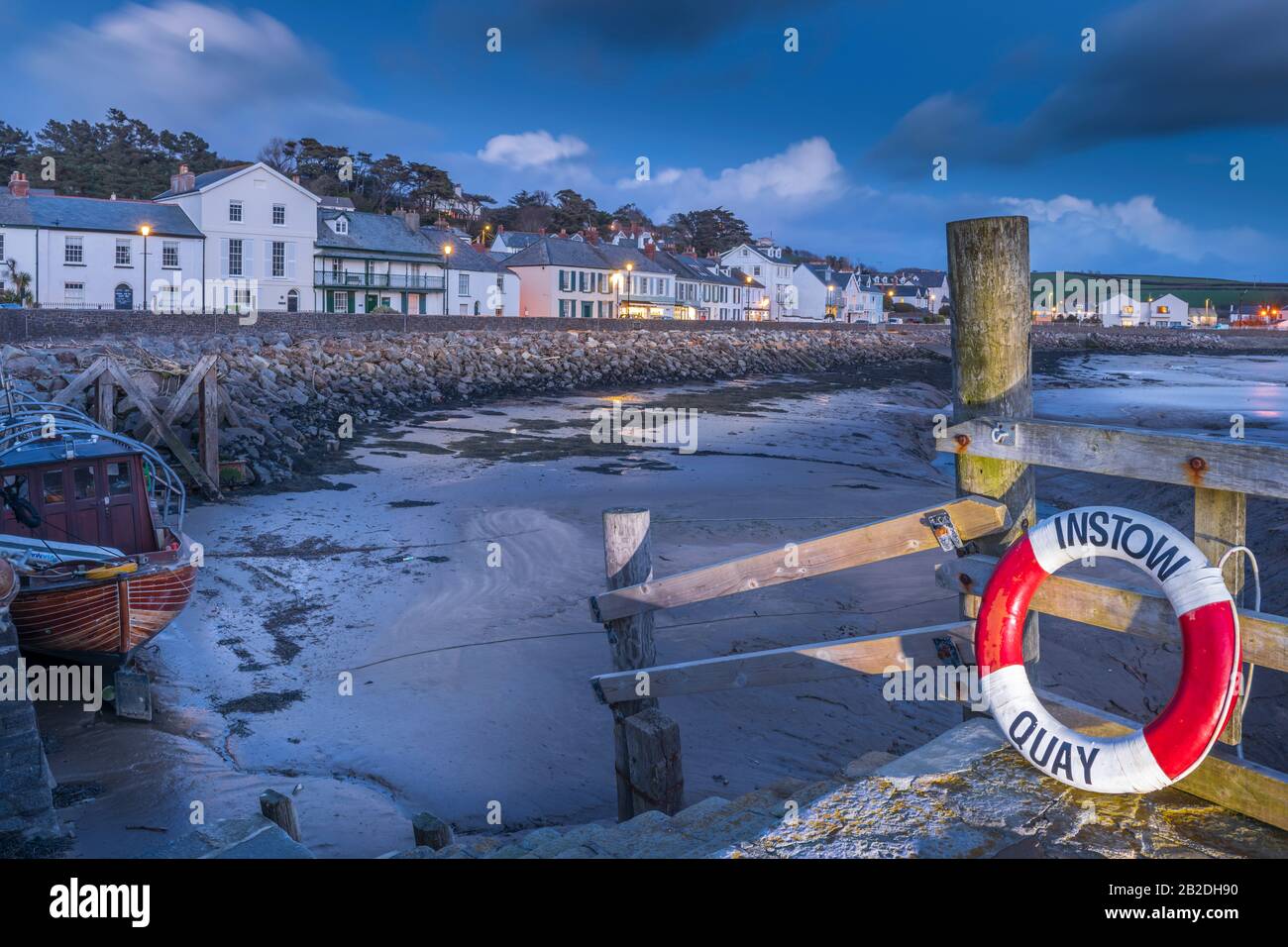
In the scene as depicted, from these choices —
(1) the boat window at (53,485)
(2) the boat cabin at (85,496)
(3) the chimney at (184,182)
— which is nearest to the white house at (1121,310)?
(3) the chimney at (184,182)

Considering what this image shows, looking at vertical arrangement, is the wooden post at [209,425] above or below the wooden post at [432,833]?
above

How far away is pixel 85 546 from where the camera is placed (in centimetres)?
956

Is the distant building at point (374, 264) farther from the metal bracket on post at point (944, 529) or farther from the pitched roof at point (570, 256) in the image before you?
the metal bracket on post at point (944, 529)

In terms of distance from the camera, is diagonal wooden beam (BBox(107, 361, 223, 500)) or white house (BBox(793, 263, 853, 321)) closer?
diagonal wooden beam (BBox(107, 361, 223, 500))

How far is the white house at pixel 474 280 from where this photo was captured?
5675 cm

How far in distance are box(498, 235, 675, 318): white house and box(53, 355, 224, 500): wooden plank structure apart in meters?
44.0

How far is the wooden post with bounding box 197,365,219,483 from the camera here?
1633cm

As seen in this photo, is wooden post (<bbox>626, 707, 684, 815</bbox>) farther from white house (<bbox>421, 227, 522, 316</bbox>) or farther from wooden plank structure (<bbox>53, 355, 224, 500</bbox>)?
white house (<bbox>421, 227, 522, 316</bbox>)

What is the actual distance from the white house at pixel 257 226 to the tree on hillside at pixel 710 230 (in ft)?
222

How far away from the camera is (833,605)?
10.9m

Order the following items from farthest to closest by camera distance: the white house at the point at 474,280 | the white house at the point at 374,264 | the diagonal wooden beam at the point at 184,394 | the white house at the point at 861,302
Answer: the white house at the point at 861,302
the white house at the point at 474,280
the white house at the point at 374,264
the diagonal wooden beam at the point at 184,394

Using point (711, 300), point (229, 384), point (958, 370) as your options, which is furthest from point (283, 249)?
Answer: point (958, 370)

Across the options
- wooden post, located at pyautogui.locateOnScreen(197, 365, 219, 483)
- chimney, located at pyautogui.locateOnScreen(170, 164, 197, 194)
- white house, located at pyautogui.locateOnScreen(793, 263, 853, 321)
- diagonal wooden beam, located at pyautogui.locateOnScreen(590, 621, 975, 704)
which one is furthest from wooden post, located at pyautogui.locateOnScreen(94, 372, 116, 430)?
white house, located at pyautogui.locateOnScreen(793, 263, 853, 321)
